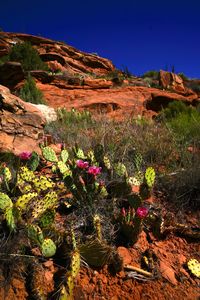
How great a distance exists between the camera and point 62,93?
12.8m

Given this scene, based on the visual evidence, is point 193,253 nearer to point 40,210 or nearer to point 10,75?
point 40,210

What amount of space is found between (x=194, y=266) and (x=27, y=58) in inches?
653

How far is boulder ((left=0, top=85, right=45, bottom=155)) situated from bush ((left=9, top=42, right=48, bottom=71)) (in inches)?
459

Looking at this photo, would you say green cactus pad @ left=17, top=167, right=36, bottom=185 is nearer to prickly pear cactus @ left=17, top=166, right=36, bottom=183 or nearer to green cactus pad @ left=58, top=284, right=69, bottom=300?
prickly pear cactus @ left=17, top=166, right=36, bottom=183

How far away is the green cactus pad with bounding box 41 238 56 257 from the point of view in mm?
2117

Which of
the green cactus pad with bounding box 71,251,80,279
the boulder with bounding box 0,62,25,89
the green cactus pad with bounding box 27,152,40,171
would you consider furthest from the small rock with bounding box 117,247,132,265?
the boulder with bounding box 0,62,25,89

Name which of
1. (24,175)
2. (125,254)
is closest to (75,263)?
(125,254)

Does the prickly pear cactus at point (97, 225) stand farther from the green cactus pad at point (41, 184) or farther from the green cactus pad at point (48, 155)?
the green cactus pad at point (48, 155)

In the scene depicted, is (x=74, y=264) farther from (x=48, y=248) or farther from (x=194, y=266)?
(x=194, y=266)

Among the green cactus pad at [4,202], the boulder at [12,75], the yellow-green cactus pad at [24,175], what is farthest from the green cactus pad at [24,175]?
the boulder at [12,75]

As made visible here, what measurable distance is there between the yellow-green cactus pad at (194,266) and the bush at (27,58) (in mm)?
15849

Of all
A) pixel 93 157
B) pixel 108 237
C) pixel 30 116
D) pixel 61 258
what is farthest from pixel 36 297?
pixel 30 116

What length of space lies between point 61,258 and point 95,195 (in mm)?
722

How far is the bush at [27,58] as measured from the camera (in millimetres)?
16781
